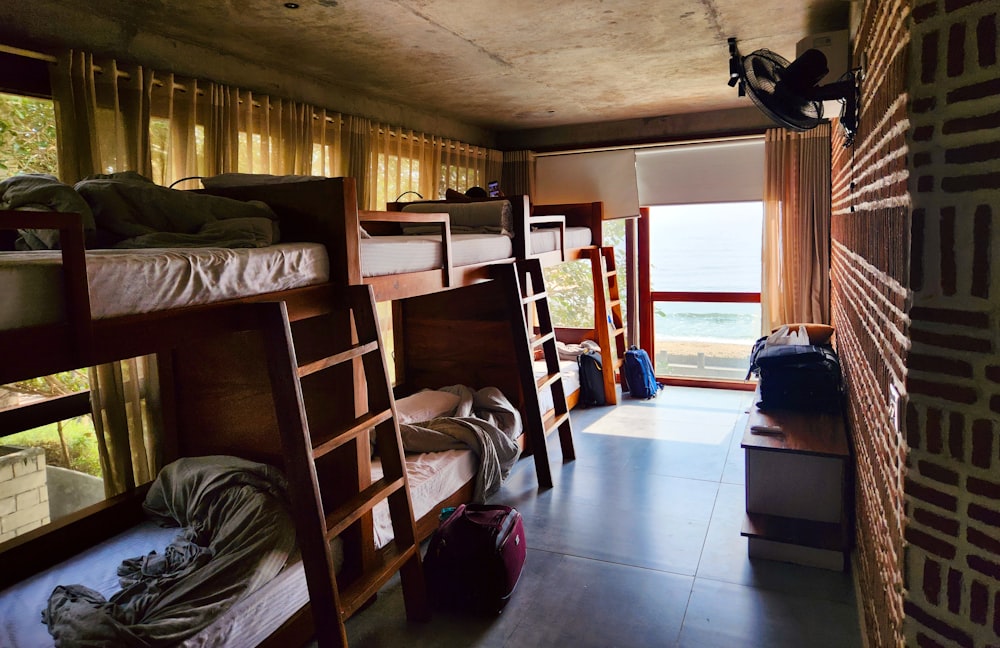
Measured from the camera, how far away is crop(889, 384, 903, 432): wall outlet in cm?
146

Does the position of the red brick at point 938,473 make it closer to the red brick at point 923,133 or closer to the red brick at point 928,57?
the red brick at point 923,133

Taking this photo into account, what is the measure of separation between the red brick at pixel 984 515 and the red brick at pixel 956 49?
2.92 feet

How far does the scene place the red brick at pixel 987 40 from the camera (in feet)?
4.08

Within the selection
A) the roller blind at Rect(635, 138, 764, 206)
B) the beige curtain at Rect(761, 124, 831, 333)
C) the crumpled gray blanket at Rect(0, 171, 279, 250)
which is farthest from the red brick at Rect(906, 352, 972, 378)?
the roller blind at Rect(635, 138, 764, 206)

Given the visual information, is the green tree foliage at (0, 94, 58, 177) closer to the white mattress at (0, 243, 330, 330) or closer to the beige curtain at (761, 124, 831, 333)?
the white mattress at (0, 243, 330, 330)

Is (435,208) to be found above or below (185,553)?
above

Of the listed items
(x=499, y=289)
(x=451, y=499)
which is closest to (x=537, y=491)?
(x=451, y=499)

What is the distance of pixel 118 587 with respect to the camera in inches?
86.3

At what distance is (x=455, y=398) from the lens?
403 centimetres

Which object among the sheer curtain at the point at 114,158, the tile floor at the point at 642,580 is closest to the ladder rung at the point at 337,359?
the tile floor at the point at 642,580

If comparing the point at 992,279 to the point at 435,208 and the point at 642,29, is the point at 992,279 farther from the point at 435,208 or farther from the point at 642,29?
the point at 435,208

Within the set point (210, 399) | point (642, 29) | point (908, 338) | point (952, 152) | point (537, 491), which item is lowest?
point (537, 491)

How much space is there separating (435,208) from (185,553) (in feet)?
8.94

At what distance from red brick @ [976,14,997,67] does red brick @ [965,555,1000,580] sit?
1.00 m
